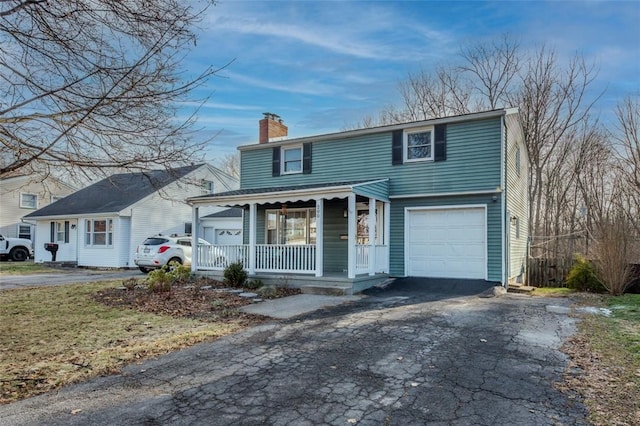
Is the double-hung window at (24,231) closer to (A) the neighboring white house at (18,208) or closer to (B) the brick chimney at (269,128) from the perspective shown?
(A) the neighboring white house at (18,208)

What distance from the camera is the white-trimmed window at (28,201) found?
28073mm

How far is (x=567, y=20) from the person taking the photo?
11.7 meters

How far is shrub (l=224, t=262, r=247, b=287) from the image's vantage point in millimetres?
12180

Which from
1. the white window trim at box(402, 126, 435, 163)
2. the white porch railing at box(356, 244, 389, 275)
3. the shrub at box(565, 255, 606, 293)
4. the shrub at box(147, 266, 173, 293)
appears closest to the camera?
the shrub at box(147, 266, 173, 293)

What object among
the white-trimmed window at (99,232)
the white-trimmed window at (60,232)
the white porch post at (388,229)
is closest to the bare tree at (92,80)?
the white porch post at (388,229)

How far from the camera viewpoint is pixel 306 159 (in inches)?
591

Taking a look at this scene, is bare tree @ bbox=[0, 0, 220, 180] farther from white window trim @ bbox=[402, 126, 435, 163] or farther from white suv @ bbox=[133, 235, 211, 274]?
white suv @ bbox=[133, 235, 211, 274]

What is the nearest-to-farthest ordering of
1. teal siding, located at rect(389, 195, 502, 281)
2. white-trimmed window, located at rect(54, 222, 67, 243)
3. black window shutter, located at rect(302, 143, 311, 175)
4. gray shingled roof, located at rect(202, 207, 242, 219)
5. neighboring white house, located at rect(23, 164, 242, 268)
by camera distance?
teal siding, located at rect(389, 195, 502, 281)
black window shutter, located at rect(302, 143, 311, 175)
neighboring white house, located at rect(23, 164, 242, 268)
white-trimmed window, located at rect(54, 222, 67, 243)
gray shingled roof, located at rect(202, 207, 242, 219)

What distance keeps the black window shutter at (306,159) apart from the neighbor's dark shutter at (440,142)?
4.50 meters

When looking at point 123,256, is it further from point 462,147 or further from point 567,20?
point 567,20

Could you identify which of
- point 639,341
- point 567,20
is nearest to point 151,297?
point 639,341

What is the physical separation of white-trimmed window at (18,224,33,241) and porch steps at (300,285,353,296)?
2567 centimetres

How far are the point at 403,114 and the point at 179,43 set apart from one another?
79.6 feet

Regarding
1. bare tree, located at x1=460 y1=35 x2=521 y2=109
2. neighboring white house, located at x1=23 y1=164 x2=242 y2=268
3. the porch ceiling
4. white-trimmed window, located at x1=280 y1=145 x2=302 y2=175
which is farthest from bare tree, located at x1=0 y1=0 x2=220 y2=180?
bare tree, located at x1=460 y1=35 x2=521 y2=109
